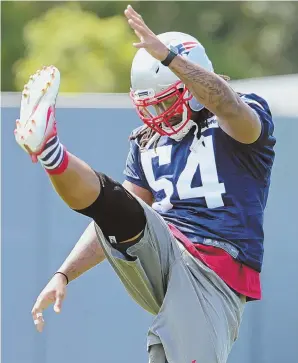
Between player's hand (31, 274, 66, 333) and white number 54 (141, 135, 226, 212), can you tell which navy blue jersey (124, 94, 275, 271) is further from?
player's hand (31, 274, 66, 333)

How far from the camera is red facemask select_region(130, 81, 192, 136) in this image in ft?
13.6

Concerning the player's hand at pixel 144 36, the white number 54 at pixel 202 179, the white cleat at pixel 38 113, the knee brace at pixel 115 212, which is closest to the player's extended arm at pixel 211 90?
the player's hand at pixel 144 36

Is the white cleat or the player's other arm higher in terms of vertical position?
the player's other arm

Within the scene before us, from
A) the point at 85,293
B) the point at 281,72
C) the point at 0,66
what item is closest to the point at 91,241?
the point at 85,293

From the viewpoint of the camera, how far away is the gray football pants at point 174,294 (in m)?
3.88

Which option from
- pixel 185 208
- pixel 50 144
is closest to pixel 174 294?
pixel 185 208

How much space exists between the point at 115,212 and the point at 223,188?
21.3 inches

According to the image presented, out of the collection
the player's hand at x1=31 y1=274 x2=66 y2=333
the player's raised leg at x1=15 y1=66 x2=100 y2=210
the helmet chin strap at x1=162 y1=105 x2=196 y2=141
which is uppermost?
the helmet chin strap at x1=162 y1=105 x2=196 y2=141

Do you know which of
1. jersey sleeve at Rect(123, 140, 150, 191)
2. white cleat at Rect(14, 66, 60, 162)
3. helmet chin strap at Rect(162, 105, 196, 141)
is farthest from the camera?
jersey sleeve at Rect(123, 140, 150, 191)

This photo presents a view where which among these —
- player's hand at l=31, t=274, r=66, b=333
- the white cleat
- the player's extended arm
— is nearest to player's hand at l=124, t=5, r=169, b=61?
the player's extended arm

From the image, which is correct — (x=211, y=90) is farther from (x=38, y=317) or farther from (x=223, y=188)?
(x=38, y=317)

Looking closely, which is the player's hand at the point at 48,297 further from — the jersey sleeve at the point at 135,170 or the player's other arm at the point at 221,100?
the player's other arm at the point at 221,100

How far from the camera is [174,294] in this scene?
3.94 m

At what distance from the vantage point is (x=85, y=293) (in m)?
5.19
